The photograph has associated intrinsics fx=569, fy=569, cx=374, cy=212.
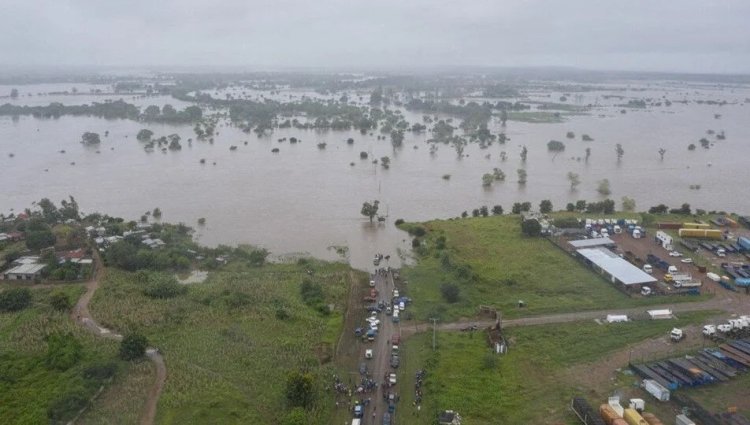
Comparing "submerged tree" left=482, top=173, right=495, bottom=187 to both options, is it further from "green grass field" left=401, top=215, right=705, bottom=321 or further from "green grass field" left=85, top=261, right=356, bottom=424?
"green grass field" left=85, top=261, right=356, bottom=424

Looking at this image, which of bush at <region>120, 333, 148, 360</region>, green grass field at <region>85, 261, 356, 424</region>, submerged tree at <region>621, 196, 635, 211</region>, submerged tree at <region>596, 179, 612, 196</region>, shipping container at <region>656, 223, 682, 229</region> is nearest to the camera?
green grass field at <region>85, 261, 356, 424</region>

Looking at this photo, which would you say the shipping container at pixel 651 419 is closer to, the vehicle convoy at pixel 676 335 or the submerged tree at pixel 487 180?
the vehicle convoy at pixel 676 335

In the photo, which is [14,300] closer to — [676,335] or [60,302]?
[60,302]

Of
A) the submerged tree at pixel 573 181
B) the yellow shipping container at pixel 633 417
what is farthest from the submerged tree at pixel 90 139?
the yellow shipping container at pixel 633 417

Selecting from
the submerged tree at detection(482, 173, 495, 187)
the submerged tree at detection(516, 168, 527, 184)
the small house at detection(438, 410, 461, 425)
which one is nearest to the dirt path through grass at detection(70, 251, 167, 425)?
the small house at detection(438, 410, 461, 425)

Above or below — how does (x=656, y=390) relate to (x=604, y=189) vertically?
below

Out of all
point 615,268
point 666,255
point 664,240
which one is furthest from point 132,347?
point 664,240
